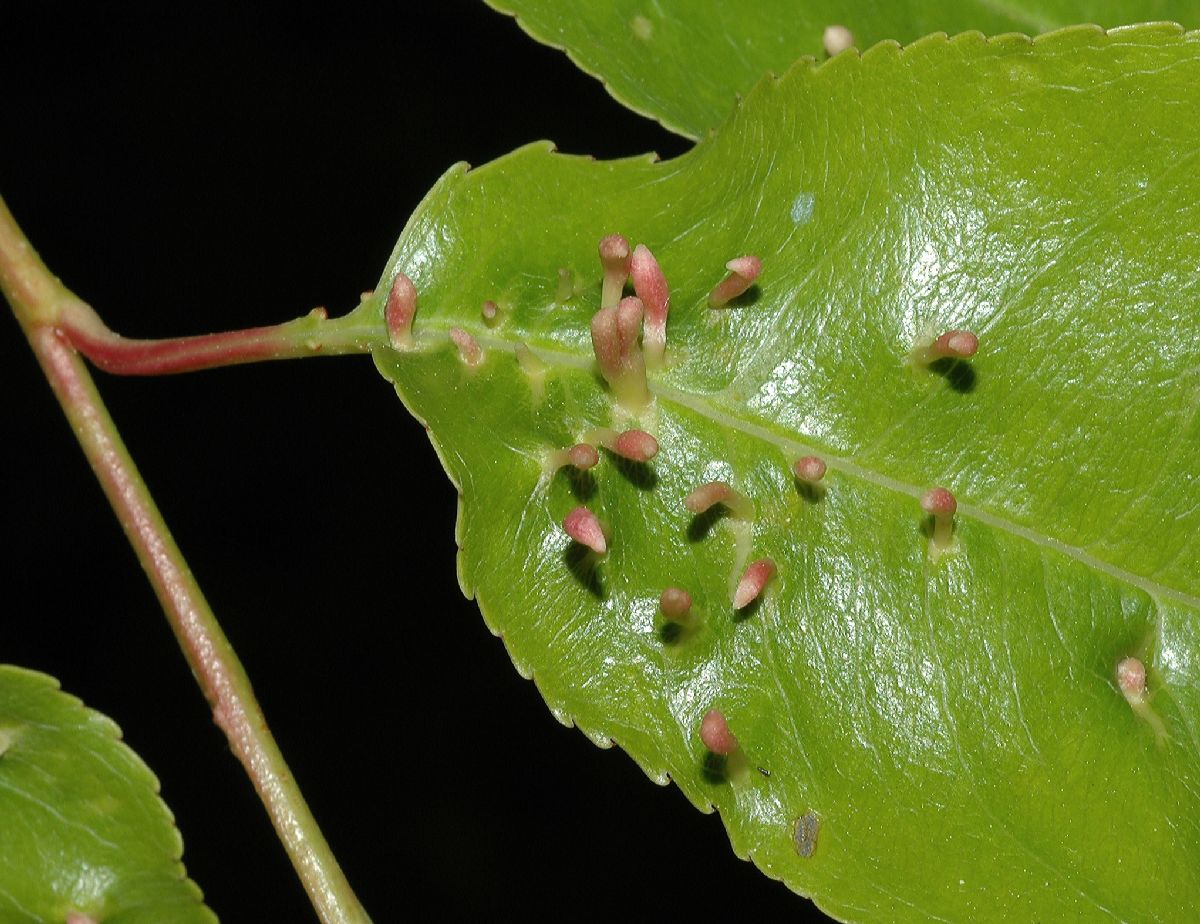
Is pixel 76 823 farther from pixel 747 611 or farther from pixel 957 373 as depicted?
pixel 957 373

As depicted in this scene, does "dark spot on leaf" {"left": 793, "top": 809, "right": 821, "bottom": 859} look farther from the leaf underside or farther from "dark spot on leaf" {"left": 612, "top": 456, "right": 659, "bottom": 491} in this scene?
"dark spot on leaf" {"left": 612, "top": 456, "right": 659, "bottom": 491}

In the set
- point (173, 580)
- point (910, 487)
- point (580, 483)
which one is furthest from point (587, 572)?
point (173, 580)

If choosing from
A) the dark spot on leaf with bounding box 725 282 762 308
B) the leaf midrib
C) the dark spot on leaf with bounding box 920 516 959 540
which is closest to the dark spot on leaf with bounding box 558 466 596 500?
the leaf midrib

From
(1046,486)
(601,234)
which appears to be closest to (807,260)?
(601,234)

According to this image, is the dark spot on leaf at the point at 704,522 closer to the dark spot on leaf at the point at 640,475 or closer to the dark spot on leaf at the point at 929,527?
the dark spot on leaf at the point at 640,475

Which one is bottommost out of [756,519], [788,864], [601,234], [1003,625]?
[788,864]

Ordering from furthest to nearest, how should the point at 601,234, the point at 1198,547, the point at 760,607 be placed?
the point at 601,234, the point at 760,607, the point at 1198,547

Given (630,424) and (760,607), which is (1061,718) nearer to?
(760,607)
